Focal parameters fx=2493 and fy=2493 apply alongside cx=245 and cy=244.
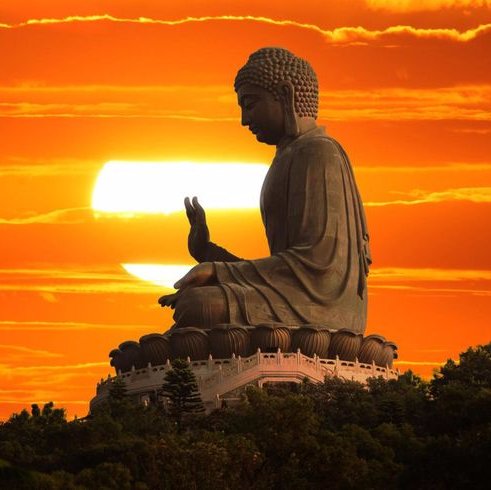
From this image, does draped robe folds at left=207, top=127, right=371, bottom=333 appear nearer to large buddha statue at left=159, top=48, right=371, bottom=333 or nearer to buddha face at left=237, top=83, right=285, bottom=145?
large buddha statue at left=159, top=48, right=371, bottom=333

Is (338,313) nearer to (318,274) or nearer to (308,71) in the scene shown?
(318,274)

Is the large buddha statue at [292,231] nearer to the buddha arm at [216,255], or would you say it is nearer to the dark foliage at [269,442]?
the buddha arm at [216,255]

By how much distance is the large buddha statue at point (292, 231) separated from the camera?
2317 inches

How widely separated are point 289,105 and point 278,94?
1.27 ft

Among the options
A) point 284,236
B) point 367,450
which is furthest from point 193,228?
point 367,450

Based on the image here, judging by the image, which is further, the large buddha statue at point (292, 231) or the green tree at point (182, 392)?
the large buddha statue at point (292, 231)

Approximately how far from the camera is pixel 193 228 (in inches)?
2411

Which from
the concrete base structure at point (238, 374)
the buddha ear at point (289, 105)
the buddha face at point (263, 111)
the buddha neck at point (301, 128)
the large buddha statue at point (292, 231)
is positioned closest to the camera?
the concrete base structure at point (238, 374)

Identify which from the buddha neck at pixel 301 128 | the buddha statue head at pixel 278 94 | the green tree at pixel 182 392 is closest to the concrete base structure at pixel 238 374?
the green tree at pixel 182 392

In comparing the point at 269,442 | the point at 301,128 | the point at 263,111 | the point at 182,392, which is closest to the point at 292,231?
Result: the point at 301,128

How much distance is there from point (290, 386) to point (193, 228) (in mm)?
8139

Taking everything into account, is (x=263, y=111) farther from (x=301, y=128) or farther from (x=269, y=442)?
(x=269, y=442)

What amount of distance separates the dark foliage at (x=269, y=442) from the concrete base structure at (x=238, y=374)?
2.23 meters

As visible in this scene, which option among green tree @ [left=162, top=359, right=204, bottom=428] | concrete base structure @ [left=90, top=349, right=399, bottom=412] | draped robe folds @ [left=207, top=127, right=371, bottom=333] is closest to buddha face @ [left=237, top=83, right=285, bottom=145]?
draped robe folds @ [left=207, top=127, right=371, bottom=333]
